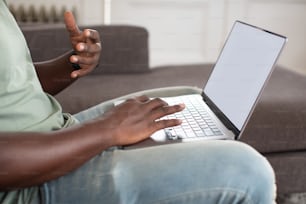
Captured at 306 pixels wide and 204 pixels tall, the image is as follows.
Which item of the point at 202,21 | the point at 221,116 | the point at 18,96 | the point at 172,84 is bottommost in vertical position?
the point at 202,21

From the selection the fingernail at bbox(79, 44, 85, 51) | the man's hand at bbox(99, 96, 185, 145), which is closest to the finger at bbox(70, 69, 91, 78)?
the fingernail at bbox(79, 44, 85, 51)

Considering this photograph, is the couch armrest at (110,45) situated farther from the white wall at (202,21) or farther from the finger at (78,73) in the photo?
the white wall at (202,21)

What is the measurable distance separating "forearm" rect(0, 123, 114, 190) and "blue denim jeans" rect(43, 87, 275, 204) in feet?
0.08

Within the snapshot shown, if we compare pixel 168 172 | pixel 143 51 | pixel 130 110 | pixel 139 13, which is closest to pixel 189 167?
pixel 168 172

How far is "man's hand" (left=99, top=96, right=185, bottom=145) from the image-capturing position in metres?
0.63

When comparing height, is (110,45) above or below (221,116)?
below

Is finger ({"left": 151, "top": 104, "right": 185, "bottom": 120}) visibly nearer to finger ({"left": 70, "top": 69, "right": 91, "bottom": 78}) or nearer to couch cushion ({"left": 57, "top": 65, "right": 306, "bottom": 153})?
finger ({"left": 70, "top": 69, "right": 91, "bottom": 78})

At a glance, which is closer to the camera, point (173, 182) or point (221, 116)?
point (173, 182)

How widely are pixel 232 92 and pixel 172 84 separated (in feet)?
2.21

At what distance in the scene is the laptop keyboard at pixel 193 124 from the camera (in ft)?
2.59

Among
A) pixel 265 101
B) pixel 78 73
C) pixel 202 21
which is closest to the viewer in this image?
pixel 78 73

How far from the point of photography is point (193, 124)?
2.75ft

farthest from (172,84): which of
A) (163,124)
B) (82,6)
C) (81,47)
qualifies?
(82,6)

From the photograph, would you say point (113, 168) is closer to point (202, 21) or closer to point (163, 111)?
point (163, 111)
